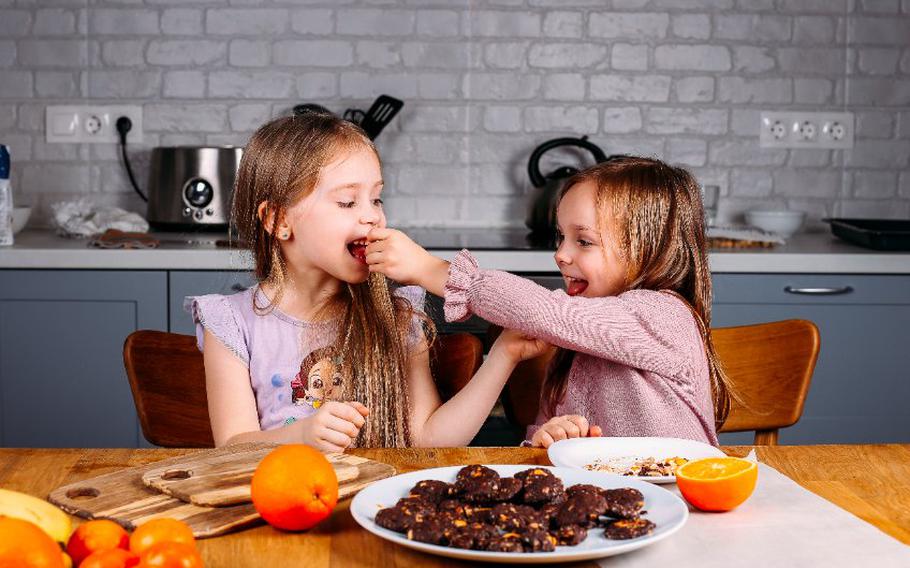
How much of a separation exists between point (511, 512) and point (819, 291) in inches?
78.3

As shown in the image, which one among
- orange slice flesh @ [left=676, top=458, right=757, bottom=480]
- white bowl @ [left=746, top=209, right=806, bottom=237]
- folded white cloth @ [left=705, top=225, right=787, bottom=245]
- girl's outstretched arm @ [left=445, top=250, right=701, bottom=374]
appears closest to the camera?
orange slice flesh @ [left=676, top=458, right=757, bottom=480]

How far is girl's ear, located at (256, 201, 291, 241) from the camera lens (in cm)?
172

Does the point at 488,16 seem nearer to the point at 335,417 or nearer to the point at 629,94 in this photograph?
the point at 629,94

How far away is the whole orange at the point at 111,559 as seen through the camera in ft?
2.35

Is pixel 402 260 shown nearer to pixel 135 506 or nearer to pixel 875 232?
pixel 135 506

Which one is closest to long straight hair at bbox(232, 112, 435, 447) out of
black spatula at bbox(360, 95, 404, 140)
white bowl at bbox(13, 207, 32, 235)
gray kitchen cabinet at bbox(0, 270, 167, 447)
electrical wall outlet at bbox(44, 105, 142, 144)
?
gray kitchen cabinet at bbox(0, 270, 167, 447)

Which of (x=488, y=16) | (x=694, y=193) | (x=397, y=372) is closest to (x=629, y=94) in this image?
(x=488, y=16)

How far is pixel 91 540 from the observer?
2.60 feet

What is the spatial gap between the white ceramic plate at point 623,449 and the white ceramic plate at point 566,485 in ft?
0.40

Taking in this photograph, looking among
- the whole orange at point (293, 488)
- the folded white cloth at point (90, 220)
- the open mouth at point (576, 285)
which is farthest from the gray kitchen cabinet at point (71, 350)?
the whole orange at point (293, 488)

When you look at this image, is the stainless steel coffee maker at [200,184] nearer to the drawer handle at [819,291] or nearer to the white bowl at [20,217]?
the white bowl at [20,217]

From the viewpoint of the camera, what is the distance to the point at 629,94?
10.7 feet

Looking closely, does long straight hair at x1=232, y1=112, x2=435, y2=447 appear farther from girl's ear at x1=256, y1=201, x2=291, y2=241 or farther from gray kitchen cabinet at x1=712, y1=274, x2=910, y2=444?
gray kitchen cabinet at x1=712, y1=274, x2=910, y2=444

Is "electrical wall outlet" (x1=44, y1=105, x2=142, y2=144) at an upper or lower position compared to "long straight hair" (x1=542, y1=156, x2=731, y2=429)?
upper
